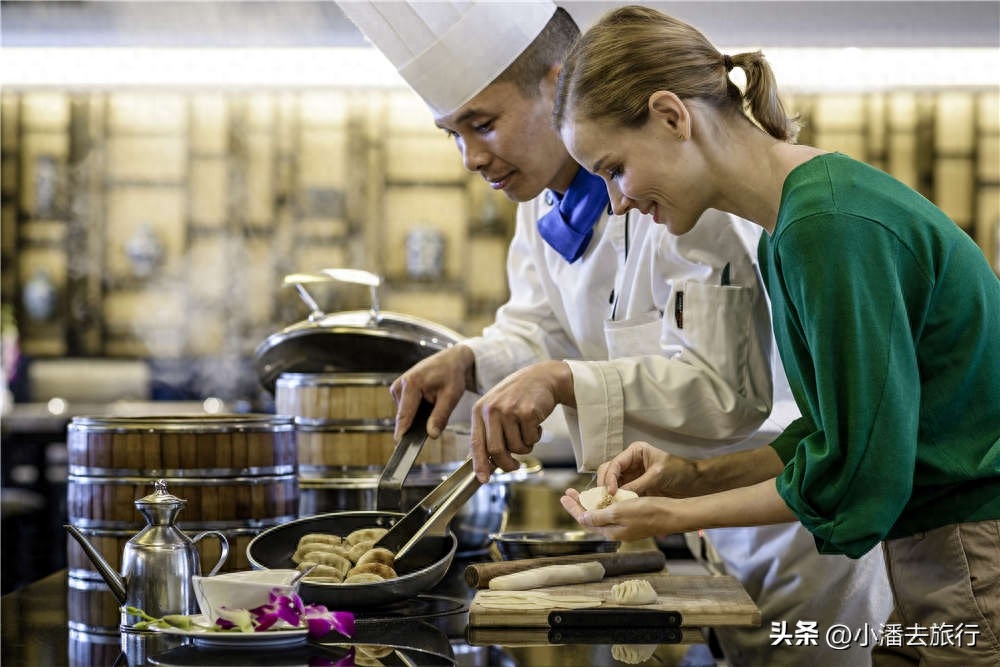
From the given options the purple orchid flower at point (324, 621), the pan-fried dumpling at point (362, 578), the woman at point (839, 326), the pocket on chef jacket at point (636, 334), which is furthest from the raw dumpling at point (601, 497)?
the pocket on chef jacket at point (636, 334)

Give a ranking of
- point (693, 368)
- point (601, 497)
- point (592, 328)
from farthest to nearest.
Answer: point (592, 328) < point (693, 368) < point (601, 497)

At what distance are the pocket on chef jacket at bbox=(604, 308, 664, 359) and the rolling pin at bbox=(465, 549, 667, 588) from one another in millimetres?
446

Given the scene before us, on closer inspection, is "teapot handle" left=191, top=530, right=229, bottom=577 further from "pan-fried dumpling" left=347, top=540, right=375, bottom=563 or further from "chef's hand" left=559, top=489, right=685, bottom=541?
"chef's hand" left=559, top=489, right=685, bottom=541

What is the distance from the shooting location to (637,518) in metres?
1.37

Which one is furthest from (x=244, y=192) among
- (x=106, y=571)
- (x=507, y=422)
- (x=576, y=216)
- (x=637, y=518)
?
(x=637, y=518)

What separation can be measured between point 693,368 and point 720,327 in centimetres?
8

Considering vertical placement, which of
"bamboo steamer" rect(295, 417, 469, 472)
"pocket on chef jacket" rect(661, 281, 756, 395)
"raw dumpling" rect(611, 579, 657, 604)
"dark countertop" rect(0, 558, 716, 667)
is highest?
"pocket on chef jacket" rect(661, 281, 756, 395)

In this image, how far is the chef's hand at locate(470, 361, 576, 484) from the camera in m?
1.67

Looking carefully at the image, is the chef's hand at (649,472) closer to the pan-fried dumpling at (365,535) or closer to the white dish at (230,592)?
the pan-fried dumpling at (365,535)

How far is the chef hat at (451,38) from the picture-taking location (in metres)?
2.15

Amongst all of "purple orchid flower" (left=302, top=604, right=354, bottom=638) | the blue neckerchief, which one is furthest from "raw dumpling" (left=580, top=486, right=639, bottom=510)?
the blue neckerchief

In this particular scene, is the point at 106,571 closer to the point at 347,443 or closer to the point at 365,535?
the point at 365,535

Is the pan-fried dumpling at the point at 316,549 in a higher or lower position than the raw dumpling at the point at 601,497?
lower

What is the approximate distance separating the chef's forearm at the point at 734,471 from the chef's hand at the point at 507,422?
9.6 inches
